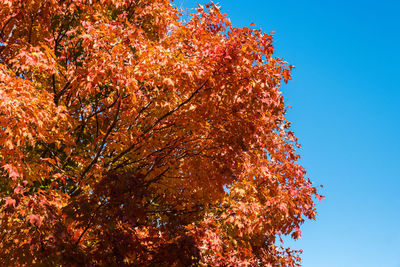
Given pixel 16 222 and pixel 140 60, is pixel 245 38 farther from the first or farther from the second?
pixel 16 222

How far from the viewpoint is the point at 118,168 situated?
7555 millimetres

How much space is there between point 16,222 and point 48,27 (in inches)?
183

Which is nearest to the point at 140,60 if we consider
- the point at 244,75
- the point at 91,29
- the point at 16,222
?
the point at 91,29

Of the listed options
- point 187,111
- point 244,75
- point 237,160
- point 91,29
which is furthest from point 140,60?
point 237,160

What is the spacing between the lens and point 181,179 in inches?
301

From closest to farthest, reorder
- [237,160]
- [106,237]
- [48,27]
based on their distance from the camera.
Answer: [106,237], [237,160], [48,27]

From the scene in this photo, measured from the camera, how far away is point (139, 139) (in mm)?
6629

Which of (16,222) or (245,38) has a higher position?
(245,38)

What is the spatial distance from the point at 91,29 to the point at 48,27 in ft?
8.24

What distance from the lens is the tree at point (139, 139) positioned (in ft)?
16.7

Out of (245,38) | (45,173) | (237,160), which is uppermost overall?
(245,38)

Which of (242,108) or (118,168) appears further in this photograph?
(118,168)

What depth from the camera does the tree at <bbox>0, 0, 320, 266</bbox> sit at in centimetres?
510

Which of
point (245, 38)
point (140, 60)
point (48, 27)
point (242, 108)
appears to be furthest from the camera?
point (48, 27)
